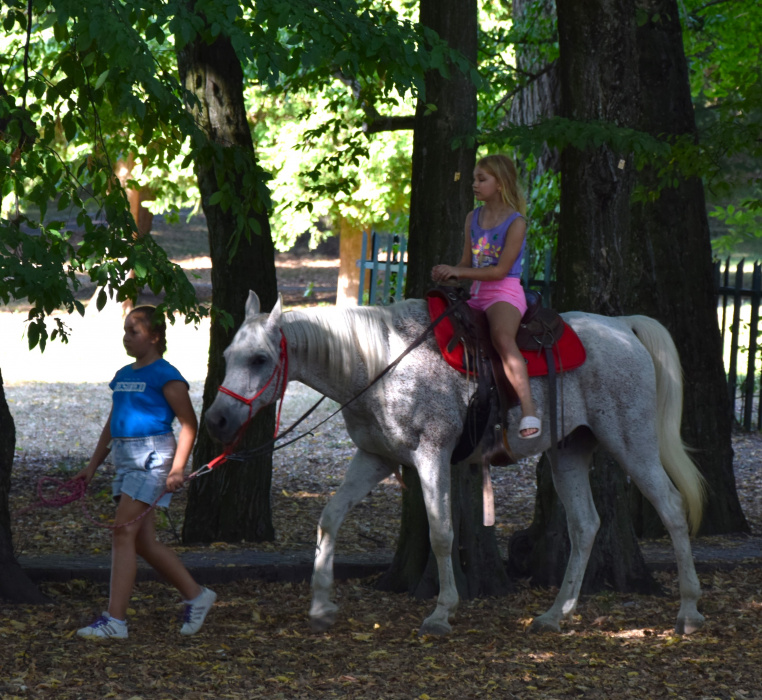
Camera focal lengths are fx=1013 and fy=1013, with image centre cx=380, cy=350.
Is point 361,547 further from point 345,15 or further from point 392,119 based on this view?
point 345,15

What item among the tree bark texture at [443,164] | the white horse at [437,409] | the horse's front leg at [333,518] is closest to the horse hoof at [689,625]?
the white horse at [437,409]

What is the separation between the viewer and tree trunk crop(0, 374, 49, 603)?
5.65m

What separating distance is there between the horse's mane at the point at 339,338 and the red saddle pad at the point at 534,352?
0.95 ft

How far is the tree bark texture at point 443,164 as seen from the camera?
6.29 metres

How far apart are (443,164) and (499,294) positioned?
1332 millimetres

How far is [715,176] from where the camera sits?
633 cm

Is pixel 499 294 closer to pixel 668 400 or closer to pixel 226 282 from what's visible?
pixel 668 400

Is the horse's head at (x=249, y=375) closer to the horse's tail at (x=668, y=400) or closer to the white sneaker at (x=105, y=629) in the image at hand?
the white sneaker at (x=105, y=629)

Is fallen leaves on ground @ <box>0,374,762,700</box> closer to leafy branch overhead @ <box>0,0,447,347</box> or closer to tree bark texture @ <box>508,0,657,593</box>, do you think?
tree bark texture @ <box>508,0,657,593</box>

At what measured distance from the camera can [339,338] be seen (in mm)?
5152

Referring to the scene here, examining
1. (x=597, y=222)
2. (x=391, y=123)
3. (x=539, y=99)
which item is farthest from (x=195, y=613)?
(x=539, y=99)

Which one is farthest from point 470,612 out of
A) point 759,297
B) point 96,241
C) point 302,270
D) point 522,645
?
point 302,270

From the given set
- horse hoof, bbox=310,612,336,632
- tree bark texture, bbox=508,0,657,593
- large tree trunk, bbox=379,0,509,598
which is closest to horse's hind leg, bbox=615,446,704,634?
tree bark texture, bbox=508,0,657,593

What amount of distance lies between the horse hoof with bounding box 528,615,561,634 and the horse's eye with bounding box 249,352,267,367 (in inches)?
83.9
